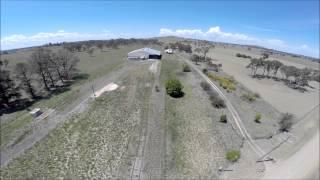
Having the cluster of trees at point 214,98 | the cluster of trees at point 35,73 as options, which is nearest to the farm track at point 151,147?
the cluster of trees at point 214,98

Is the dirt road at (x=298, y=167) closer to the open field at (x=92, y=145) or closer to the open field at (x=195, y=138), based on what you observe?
the open field at (x=195, y=138)

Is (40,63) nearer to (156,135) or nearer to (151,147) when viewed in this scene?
(156,135)

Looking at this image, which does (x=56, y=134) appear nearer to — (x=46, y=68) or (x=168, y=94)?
(x=168, y=94)

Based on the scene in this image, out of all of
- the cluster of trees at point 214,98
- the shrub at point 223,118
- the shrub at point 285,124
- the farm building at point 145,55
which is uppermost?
the farm building at point 145,55

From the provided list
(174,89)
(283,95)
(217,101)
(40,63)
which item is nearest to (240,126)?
(217,101)

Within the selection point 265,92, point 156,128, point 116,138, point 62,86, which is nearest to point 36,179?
point 116,138

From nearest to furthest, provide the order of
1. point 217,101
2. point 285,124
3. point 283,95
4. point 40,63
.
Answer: point 285,124, point 217,101, point 40,63, point 283,95
